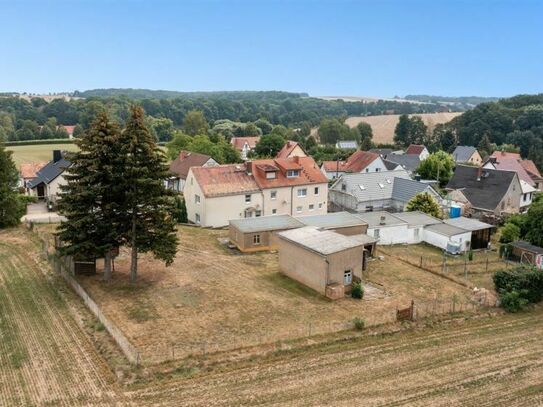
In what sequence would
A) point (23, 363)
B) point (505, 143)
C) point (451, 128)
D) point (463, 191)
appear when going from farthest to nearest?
point (451, 128) → point (505, 143) → point (463, 191) → point (23, 363)

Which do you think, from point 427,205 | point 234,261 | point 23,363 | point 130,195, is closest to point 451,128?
point 427,205

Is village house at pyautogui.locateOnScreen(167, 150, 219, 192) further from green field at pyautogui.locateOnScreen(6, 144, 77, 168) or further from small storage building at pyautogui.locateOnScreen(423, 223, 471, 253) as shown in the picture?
green field at pyautogui.locateOnScreen(6, 144, 77, 168)

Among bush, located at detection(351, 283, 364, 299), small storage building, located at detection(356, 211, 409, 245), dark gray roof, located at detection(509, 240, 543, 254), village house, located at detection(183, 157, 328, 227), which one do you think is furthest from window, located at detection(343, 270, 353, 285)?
village house, located at detection(183, 157, 328, 227)

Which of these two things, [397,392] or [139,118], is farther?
[139,118]

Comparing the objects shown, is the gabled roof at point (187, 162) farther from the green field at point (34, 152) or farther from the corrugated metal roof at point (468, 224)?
the green field at point (34, 152)

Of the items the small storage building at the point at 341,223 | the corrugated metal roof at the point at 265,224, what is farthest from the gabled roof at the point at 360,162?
the corrugated metal roof at the point at 265,224

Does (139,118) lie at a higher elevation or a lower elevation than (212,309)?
higher

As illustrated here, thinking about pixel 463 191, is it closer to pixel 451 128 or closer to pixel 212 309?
pixel 212 309
